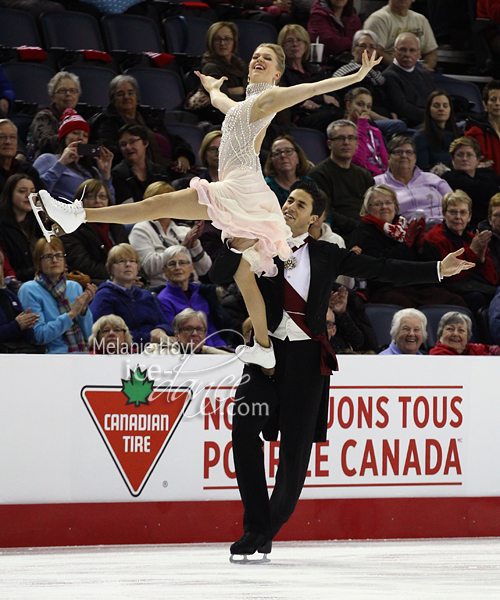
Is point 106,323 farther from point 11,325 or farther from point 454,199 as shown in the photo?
point 454,199

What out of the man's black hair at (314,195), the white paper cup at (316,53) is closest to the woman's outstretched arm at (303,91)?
the man's black hair at (314,195)

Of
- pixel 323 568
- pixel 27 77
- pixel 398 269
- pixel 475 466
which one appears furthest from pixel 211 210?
pixel 27 77

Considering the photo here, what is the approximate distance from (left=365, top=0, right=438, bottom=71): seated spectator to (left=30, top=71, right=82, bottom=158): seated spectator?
3.28 metres

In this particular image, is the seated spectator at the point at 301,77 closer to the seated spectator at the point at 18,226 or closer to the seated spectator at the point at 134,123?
the seated spectator at the point at 134,123

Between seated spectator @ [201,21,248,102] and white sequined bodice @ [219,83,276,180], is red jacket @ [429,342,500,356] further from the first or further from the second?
seated spectator @ [201,21,248,102]

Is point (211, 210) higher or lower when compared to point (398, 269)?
higher

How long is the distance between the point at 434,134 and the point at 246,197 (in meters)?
4.50

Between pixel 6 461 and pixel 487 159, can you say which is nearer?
pixel 6 461

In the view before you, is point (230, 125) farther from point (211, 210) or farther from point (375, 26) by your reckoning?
point (375, 26)

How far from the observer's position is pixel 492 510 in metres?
5.24

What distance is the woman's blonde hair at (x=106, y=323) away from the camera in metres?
5.07

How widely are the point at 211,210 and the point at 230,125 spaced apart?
18.4 inches

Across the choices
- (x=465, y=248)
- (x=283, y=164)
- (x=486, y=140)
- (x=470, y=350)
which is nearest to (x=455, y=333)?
(x=470, y=350)

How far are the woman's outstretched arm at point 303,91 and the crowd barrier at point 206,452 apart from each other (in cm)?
152
